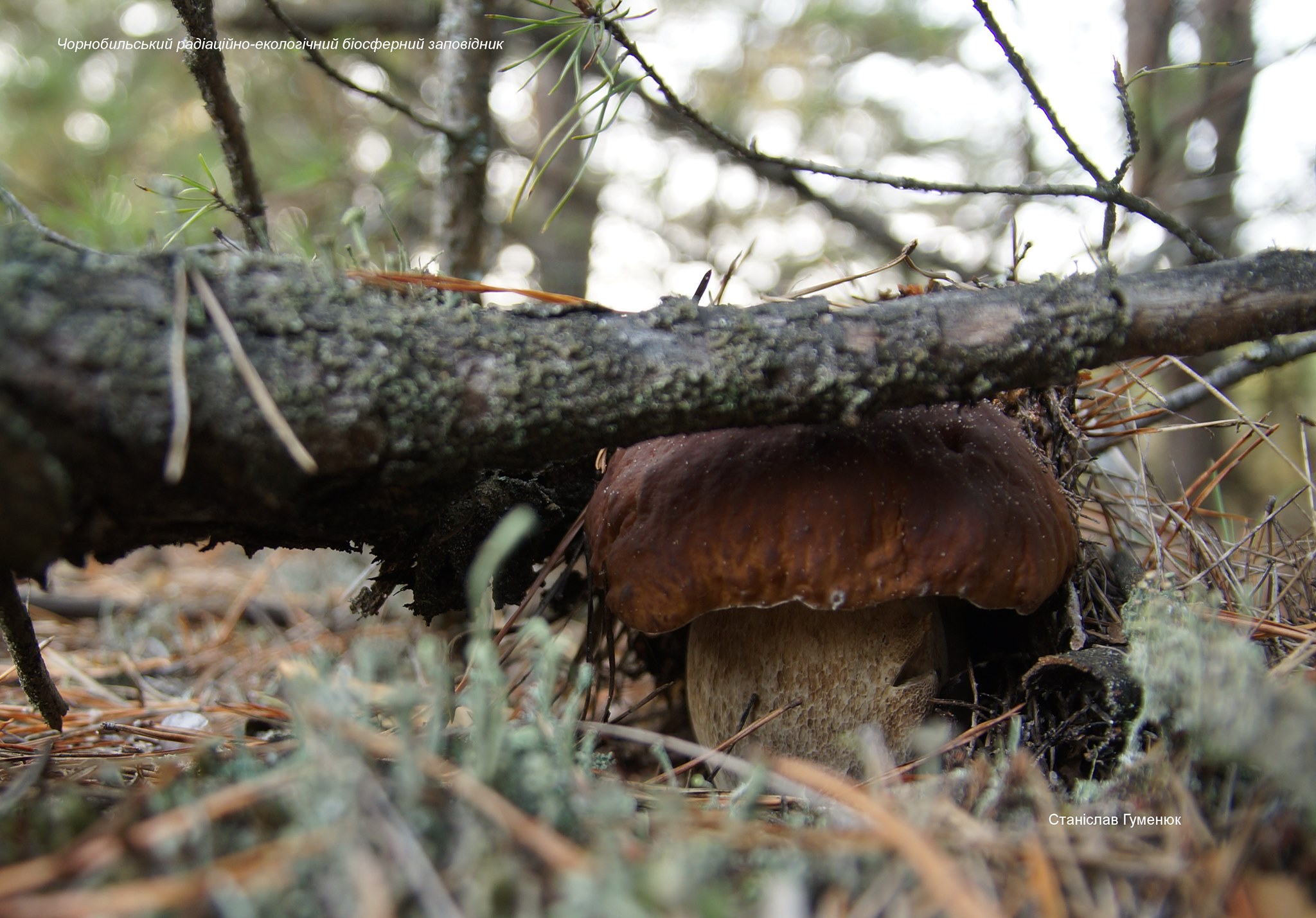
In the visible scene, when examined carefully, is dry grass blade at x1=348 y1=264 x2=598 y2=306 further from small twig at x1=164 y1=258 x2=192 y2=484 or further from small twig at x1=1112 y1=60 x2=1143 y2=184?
small twig at x1=1112 y1=60 x2=1143 y2=184

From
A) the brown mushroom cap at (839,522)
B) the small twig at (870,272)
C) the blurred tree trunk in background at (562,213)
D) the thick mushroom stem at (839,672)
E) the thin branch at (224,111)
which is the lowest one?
the thick mushroom stem at (839,672)

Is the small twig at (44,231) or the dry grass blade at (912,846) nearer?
the dry grass blade at (912,846)

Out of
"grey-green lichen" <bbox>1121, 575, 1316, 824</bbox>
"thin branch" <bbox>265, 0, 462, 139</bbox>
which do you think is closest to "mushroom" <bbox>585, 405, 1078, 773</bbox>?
"grey-green lichen" <bbox>1121, 575, 1316, 824</bbox>

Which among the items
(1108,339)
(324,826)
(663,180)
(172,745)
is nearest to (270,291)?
(324,826)

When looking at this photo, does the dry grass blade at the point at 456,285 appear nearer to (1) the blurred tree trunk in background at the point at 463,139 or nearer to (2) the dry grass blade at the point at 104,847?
(2) the dry grass blade at the point at 104,847

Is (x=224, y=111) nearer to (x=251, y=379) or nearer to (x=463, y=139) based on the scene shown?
(x=463, y=139)

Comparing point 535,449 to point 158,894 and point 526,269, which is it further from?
point 526,269

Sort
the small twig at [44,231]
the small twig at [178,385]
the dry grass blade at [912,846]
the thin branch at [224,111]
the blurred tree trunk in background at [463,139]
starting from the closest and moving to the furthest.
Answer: the dry grass blade at [912,846], the small twig at [178,385], the small twig at [44,231], the thin branch at [224,111], the blurred tree trunk in background at [463,139]

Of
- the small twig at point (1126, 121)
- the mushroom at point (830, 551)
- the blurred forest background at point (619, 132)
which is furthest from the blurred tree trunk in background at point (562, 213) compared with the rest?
the small twig at point (1126, 121)
